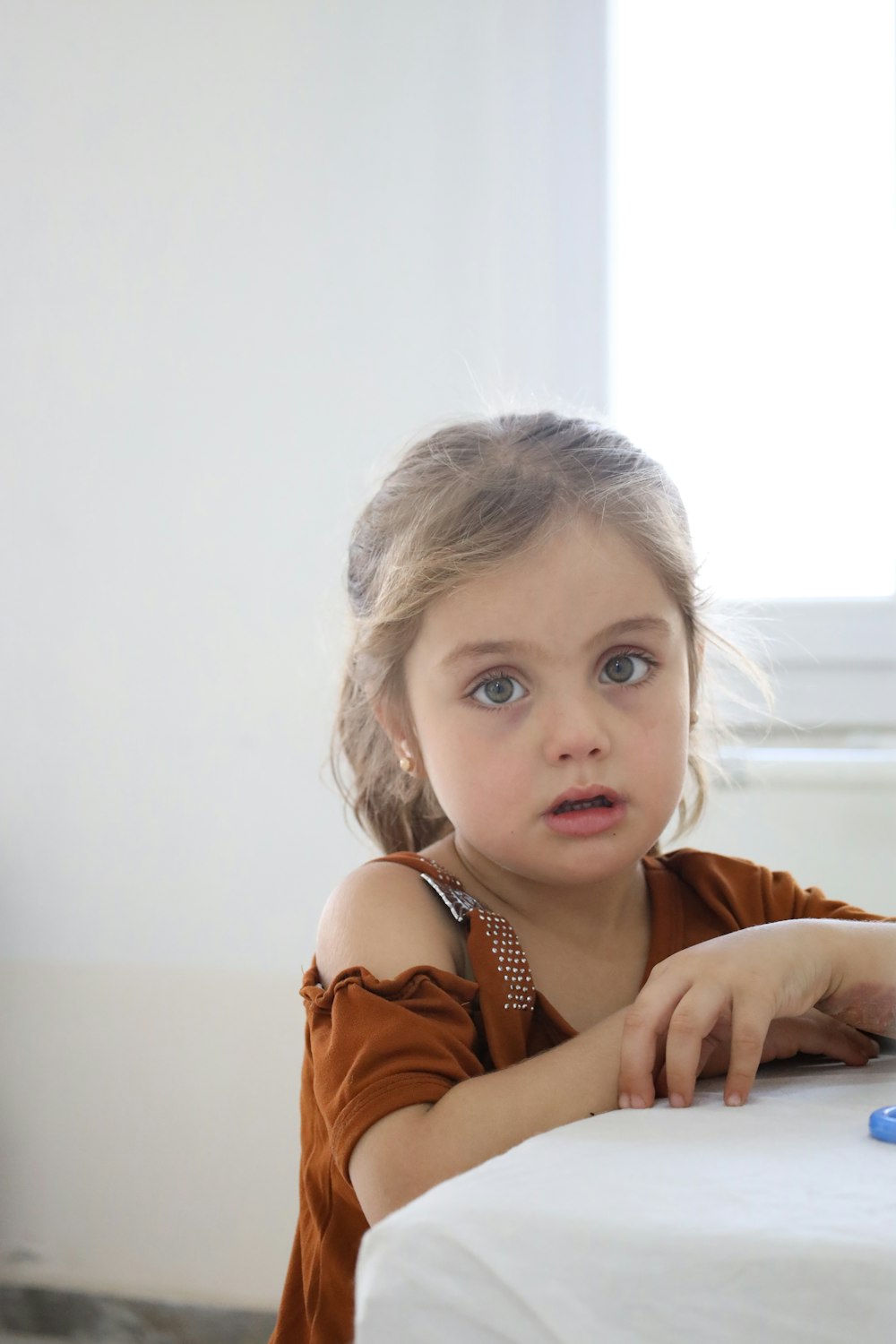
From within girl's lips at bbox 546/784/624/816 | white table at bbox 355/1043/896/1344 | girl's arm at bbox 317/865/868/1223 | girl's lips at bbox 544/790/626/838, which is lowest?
girl's arm at bbox 317/865/868/1223

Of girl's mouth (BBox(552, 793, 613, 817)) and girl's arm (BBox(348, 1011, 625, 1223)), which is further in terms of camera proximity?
girl's mouth (BBox(552, 793, 613, 817))

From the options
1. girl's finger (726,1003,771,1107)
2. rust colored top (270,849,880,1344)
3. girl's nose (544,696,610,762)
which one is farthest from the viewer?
girl's nose (544,696,610,762)

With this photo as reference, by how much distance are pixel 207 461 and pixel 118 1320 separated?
1.08m

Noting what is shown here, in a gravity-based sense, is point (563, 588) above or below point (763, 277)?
below

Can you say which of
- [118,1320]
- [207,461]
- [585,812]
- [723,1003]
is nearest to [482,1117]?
[723,1003]

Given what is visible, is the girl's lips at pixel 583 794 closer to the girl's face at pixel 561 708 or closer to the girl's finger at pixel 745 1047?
the girl's face at pixel 561 708

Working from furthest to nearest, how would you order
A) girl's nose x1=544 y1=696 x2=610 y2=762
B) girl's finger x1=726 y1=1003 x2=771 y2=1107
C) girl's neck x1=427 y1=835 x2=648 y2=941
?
girl's neck x1=427 y1=835 x2=648 y2=941 → girl's nose x1=544 y1=696 x2=610 y2=762 → girl's finger x1=726 y1=1003 x2=771 y2=1107

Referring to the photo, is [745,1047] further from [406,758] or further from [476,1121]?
[406,758]

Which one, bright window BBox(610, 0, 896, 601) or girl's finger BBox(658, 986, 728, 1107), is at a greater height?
bright window BBox(610, 0, 896, 601)

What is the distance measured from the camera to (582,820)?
70 centimetres

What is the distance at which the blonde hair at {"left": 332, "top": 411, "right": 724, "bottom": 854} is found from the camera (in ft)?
2.43

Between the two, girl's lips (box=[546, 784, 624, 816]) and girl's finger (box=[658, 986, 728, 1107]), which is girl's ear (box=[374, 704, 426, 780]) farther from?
girl's finger (box=[658, 986, 728, 1107])

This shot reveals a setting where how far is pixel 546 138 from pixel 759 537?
1.75 feet

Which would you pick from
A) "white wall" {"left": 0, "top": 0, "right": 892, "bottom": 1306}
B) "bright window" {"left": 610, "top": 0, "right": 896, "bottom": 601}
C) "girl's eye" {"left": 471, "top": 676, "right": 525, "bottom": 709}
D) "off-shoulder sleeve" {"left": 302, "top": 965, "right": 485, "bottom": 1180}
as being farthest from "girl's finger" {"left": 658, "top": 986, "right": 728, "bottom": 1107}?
"white wall" {"left": 0, "top": 0, "right": 892, "bottom": 1306}
